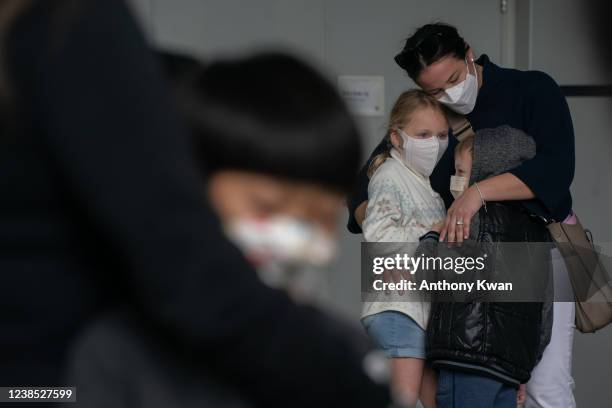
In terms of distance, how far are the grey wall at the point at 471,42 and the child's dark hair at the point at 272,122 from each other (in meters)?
2.90

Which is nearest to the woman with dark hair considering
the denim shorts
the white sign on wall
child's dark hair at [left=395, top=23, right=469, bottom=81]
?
child's dark hair at [left=395, top=23, right=469, bottom=81]

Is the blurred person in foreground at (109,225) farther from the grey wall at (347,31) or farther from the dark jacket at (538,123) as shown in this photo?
the grey wall at (347,31)

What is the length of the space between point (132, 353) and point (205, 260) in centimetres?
16

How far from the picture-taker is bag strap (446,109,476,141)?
306cm

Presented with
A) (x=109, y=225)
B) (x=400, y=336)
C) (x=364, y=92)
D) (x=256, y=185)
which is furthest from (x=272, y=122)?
(x=364, y=92)

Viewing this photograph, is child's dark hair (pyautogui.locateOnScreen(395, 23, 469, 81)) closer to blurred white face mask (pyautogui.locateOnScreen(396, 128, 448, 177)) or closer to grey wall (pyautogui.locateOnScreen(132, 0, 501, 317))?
blurred white face mask (pyautogui.locateOnScreen(396, 128, 448, 177))

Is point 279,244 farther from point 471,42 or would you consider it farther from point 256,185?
point 471,42

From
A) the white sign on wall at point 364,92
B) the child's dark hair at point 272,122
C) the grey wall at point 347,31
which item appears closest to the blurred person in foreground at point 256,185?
the child's dark hair at point 272,122

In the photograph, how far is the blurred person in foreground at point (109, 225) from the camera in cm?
80

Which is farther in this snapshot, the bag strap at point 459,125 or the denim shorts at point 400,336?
the bag strap at point 459,125

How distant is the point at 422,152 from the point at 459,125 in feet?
0.52

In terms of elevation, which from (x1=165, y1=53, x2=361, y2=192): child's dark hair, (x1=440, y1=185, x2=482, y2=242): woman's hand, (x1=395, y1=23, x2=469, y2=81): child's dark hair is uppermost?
(x1=165, y1=53, x2=361, y2=192): child's dark hair

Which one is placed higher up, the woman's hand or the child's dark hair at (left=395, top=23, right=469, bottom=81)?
the child's dark hair at (left=395, top=23, right=469, bottom=81)

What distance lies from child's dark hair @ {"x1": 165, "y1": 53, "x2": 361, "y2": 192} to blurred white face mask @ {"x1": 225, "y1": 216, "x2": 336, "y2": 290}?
0.17 ft
